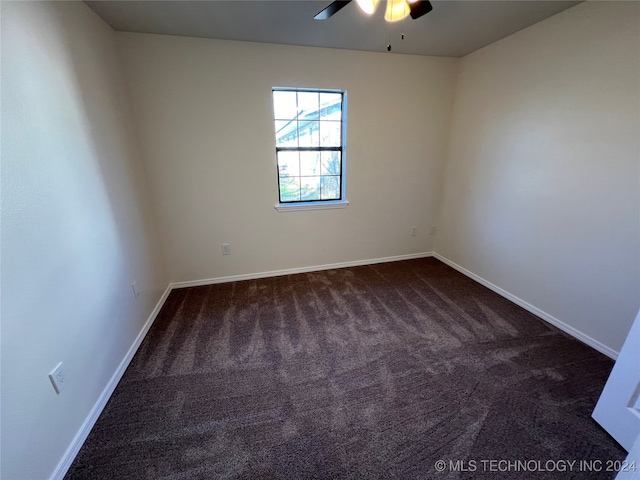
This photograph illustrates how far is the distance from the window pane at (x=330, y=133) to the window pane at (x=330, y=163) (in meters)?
0.10

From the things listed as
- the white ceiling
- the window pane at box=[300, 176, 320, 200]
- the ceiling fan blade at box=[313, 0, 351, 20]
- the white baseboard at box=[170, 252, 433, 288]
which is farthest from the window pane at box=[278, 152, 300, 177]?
the ceiling fan blade at box=[313, 0, 351, 20]

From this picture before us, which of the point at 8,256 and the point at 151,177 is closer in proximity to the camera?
the point at 8,256

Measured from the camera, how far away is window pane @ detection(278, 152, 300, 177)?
8.77 feet

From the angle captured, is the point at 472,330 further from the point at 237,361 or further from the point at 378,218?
the point at 237,361

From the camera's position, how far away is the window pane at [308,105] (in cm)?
258

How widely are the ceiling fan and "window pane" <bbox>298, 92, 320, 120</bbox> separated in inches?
43.6

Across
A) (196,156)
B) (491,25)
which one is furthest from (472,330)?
(196,156)

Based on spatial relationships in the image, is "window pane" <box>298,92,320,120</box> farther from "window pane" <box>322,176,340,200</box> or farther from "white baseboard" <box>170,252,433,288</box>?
"white baseboard" <box>170,252,433,288</box>

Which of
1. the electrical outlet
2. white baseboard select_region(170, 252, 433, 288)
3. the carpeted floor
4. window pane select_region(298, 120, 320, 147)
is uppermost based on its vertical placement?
window pane select_region(298, 120, 320, 147)

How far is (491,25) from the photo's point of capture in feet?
6.56

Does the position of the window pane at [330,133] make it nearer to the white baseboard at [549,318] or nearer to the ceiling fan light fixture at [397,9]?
the ceiling fan light fixture at [397,9]

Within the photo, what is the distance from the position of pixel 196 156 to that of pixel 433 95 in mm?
2588

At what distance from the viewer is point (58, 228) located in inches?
49.5

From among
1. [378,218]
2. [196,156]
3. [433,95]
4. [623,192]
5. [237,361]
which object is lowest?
[237,361]
